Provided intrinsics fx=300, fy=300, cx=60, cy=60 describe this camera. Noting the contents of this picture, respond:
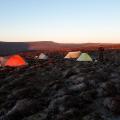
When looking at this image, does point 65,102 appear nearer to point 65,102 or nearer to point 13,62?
point 65,102

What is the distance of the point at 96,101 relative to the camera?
53.4 ft

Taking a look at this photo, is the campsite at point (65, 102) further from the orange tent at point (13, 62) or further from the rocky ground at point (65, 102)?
the orange tent at point (13, 62)

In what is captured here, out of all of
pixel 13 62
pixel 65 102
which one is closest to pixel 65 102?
pixel 65 102

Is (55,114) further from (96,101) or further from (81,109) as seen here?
(96,101)

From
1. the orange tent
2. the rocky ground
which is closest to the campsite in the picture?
the rocky ground

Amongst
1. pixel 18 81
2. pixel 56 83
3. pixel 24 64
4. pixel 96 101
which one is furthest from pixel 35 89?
pixel 24 64

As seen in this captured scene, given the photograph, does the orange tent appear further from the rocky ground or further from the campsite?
the rocky ground

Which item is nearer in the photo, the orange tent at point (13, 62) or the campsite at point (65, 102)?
the campsite at point (65, 102)

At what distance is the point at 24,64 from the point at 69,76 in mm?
13977

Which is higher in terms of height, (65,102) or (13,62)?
(65,102)

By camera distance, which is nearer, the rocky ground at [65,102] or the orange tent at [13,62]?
the rocky ground at [65,102]

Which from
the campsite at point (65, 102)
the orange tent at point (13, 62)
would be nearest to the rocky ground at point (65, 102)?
the campsite at point (65, 102)

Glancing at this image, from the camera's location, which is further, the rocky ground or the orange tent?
the orange tent

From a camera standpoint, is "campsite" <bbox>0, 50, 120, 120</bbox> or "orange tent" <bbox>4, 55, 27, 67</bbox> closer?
"campsite" <bbox>0, 50, 120, 120</bbox>
